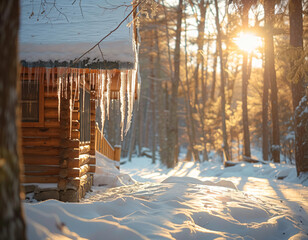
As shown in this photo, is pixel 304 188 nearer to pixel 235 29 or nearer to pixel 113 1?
pixel 113 1

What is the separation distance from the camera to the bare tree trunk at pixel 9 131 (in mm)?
1452

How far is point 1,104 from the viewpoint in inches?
58.3

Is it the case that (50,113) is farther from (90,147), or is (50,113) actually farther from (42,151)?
(90,147)

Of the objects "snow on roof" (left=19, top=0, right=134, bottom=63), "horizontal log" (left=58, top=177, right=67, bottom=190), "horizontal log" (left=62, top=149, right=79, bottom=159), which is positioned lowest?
"horizontal log" (left=58, top=177, right=67, bottom=190)

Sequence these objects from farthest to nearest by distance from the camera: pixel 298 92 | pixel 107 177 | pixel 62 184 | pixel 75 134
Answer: pixel 298 92, pixel 107 177, pixel 75 134, pixel 62 184

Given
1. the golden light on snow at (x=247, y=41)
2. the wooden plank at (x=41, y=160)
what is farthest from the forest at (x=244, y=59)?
the wooden plank at (x=41, y=160)

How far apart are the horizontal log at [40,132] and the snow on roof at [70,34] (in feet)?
6.01

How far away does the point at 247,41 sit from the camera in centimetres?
1538

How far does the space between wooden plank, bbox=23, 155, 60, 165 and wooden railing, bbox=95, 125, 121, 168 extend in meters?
3.15

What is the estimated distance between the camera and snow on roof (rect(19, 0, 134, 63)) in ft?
19.3

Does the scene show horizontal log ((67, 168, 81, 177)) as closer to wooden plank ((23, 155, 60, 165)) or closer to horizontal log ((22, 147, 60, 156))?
wooden plank ((23, 155, 60, 165))

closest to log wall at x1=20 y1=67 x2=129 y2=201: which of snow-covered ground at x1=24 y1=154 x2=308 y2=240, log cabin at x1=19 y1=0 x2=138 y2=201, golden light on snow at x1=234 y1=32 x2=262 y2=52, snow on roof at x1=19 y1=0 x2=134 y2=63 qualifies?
log cabin at x1=19 y1=0 x2=138 y2=201

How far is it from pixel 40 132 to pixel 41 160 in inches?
27.1

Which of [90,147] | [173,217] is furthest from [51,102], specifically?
[173,217]
